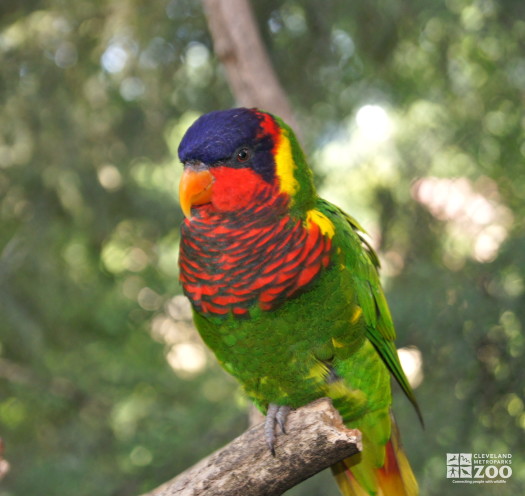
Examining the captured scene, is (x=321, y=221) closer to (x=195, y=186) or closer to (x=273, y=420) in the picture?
(x=195, y=186)

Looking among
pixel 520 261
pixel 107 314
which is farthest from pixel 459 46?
pixel 107 314

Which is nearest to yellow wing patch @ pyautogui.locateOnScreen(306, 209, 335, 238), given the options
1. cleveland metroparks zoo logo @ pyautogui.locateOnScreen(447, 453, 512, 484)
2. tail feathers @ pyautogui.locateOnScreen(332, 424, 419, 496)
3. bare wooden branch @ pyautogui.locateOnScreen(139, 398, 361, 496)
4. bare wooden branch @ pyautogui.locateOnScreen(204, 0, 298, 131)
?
bare wooden branch @ pyautogui.locateOnScreen(139, 398, 361, 496)

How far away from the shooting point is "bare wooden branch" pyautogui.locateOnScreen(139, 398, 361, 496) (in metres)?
1.48

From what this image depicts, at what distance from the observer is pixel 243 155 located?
5.20 feet

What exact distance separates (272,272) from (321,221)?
0.21 metres

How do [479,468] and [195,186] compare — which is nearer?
[195,186]

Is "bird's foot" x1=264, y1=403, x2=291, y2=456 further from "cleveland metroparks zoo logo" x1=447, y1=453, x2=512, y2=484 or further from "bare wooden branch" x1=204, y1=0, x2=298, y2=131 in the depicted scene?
"bare wooden branch" x1=204, y1=0, x2=298, y2=131

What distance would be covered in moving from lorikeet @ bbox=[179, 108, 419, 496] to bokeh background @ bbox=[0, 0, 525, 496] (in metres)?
0.87

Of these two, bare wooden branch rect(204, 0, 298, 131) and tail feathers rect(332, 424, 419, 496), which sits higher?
bare wooden branch rect(204, 0, 298, 131)

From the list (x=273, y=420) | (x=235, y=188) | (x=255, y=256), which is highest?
(x=235, y=188)

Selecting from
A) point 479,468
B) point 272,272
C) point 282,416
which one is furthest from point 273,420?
point 479,468

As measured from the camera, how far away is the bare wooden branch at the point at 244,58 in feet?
8.25

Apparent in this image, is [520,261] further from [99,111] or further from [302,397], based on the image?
[99,111]

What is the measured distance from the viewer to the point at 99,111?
3.77 metres
